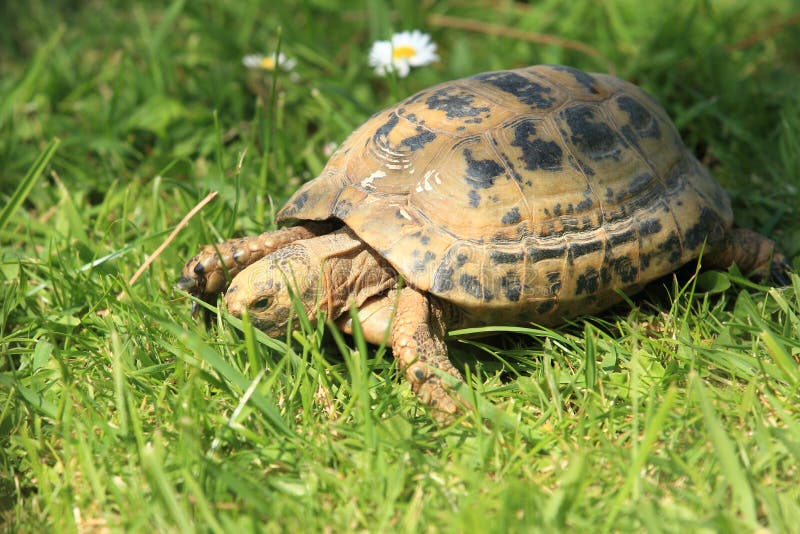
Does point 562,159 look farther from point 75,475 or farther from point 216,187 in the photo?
point 75,475

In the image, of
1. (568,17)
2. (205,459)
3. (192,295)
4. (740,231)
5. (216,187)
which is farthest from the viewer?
(568,17)

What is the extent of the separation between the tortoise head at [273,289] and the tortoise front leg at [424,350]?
42cm

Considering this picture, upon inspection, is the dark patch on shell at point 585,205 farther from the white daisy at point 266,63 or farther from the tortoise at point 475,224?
the white daisy at point 266,63

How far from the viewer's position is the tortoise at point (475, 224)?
3199 millimetres

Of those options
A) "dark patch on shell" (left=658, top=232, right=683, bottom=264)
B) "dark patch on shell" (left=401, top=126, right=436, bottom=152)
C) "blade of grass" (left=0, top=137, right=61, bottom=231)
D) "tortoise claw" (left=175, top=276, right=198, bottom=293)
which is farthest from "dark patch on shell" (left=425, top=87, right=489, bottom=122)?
"blade of grass" (left=0, top=137, right=61, bottom=231)

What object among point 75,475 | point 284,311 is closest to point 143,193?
point 284,311

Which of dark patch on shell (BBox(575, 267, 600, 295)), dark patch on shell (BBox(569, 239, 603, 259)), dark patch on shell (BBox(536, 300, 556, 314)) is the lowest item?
dark patch on shell (BBox(536, 300, 556, 314))

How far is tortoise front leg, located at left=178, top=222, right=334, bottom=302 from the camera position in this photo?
3494mm

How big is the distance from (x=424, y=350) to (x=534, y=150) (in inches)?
41.3

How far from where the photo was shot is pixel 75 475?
282 cm

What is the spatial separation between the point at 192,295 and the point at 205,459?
47.3 inches

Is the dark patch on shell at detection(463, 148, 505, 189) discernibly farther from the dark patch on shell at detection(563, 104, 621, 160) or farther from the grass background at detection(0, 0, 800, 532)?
the grass background at detection(0, 0, 800, 532)

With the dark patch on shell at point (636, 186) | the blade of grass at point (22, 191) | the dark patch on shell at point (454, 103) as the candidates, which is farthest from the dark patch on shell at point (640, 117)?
the blade of grass at point (22, 191)

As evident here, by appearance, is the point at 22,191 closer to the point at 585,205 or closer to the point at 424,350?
the point at 424,350
